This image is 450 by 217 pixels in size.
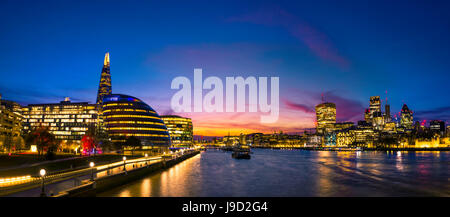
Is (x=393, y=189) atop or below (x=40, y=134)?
below

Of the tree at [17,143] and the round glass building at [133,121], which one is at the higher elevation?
the round glass building at [133,121]

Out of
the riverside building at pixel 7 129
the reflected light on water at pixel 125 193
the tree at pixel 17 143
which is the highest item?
the riverside building at pixel 7 129

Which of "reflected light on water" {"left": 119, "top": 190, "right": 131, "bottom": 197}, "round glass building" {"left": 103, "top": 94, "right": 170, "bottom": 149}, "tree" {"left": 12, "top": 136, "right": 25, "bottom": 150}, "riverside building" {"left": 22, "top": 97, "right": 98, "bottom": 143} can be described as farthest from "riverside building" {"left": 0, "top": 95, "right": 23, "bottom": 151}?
"reflected light on water" {"left": 119, "top": 190, "right": 131, "bottom": 197}

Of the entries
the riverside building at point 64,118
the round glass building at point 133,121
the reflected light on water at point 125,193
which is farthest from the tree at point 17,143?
the reflected light on water at point 125,193

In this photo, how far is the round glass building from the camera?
5994 inches

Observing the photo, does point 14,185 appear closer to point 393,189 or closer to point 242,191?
point 242,191

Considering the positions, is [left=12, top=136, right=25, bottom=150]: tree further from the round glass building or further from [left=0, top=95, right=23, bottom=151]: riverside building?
the round glass building

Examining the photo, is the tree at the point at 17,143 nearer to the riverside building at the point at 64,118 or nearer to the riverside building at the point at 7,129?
the riverside building at the point at 7,129

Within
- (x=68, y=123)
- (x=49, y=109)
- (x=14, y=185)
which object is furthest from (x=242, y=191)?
(x=49, y=109)

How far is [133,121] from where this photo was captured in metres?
154

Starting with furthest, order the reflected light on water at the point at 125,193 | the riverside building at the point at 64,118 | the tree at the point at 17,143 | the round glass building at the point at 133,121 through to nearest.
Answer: the riverside building at the point at 64,118, the round glass building at the point at 133,121, the tree at the point at 17,143, the reflected light on water at the point at 125,193

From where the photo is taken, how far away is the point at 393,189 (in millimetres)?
41062

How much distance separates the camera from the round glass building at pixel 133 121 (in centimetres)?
15225
